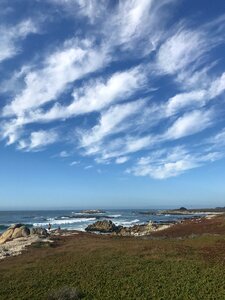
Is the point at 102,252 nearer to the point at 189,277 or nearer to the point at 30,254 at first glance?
the point at 30,254

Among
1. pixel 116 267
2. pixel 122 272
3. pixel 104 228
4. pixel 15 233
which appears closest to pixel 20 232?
pixel 15 233

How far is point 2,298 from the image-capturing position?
89.0 ft

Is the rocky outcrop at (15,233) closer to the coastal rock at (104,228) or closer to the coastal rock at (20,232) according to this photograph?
the coastal rock at (20,232)

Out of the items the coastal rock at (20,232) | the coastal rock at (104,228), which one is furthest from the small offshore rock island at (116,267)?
the coastal rock at (104,228)

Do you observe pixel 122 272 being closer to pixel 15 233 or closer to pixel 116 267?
pixel 116 267

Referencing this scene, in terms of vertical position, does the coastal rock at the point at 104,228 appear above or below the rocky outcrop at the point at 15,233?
above

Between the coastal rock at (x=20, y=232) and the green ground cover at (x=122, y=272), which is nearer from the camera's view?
the green ground cover at (x=122, y=272)

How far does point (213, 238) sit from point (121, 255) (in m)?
14.4

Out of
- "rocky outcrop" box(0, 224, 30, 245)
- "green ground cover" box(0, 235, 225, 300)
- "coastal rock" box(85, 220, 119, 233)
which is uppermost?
"coastal rock" box(85, 220, 119, 233)

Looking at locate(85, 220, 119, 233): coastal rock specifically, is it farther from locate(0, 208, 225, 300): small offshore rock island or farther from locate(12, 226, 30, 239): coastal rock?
locate(0, 208, 225, 300): small offshore rock island

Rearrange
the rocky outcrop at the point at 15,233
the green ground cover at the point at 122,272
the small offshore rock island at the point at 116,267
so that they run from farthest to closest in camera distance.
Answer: the rocky outcrop at the point at 15,233 < the small offshore rock island at the point at 116,267 < the green ground cover at the point at 122,272

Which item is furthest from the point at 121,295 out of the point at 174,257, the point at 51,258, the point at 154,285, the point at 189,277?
the point at 51,258

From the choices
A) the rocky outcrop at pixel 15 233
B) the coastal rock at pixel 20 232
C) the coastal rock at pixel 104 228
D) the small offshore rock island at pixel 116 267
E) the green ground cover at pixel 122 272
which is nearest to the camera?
the green ground cover at pixel 122 272

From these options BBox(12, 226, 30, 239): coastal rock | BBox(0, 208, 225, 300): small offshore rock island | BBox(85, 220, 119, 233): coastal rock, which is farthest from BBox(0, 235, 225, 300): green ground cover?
BBox(85, 220, 119, 233): coastal rock
